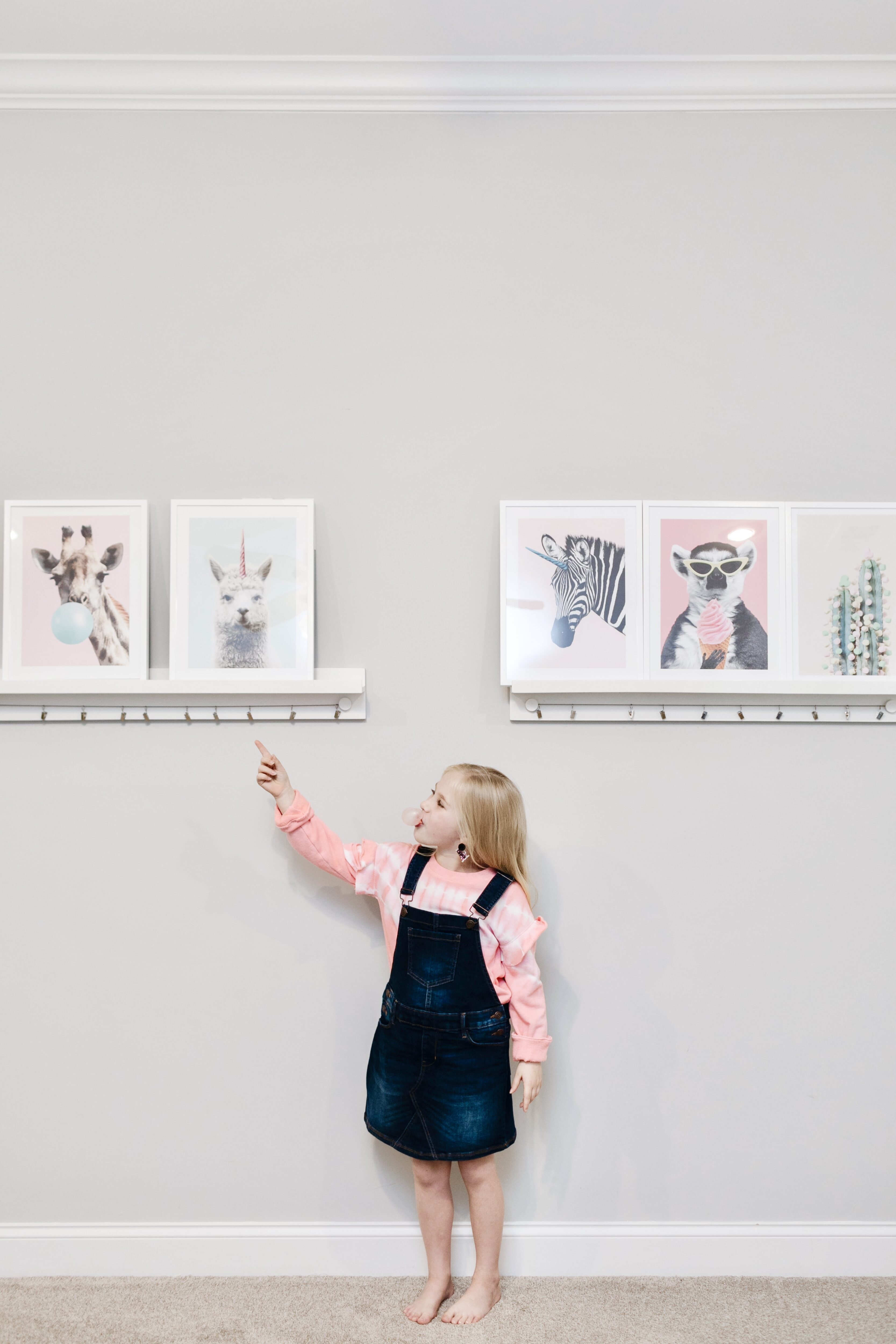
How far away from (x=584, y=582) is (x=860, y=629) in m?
0.60

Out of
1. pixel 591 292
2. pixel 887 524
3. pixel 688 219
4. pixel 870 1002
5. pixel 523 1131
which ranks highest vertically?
pixel 688 219

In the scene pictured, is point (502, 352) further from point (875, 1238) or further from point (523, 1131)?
point (875, 1238)

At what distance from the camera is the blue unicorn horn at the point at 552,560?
1.80 metres

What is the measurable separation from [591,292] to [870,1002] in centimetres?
166

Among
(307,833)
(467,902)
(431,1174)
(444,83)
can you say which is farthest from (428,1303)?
(444,83)

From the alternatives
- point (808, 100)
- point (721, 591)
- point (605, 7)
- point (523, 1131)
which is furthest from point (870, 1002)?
point (605, 7)

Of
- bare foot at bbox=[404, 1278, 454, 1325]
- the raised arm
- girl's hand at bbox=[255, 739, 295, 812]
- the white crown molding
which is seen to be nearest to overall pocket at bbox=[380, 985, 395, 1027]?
the raised arm

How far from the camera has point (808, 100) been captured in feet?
6.12

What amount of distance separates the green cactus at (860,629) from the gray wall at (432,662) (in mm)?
196

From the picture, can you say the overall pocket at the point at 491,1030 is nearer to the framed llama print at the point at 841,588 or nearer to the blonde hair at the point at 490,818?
the blonde hair at the point at 490,818

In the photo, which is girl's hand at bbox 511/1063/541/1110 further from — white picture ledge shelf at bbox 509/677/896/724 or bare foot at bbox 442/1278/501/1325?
white picture ledge shelf at bbox 509/677/896/724

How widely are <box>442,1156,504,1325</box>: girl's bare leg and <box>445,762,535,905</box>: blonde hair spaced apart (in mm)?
541

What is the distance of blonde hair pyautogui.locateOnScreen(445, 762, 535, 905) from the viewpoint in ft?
5.34

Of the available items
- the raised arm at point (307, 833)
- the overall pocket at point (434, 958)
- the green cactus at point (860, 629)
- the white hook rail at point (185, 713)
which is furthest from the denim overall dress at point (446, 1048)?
the green cactus at point (860, 629)
